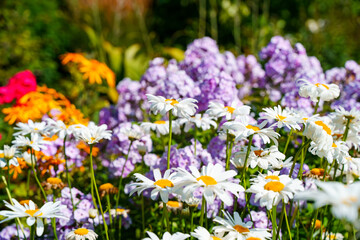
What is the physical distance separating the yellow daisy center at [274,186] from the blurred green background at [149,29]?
14.0 feet

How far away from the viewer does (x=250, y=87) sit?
3.24 metres

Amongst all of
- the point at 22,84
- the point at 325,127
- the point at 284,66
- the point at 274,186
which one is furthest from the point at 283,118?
the point at 22,84

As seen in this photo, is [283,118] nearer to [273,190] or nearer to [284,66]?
[273,190]

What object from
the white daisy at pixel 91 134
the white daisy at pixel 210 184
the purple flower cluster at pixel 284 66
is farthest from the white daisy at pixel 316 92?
the purple flower cluster at pixel 284 66

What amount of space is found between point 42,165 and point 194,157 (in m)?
0.82

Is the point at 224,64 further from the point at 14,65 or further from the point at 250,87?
the point at 14,65

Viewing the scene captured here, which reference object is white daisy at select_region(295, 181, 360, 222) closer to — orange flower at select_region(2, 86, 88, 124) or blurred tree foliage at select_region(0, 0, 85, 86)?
orange flower at select_region(2, 86, 88, 124)

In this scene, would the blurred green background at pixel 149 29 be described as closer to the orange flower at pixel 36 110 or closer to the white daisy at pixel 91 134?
the orange flower at pixel 36 110

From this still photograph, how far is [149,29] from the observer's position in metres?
8.75

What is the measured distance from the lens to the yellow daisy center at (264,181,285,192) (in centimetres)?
127

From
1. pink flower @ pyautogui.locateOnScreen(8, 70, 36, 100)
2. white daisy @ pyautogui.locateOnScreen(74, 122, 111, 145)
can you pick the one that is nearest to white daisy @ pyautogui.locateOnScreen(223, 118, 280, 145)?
white daisy @ pyautogui.locateOnScreen(74, 122, 111, 145)

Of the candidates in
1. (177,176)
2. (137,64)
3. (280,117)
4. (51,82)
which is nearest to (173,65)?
(280,117)

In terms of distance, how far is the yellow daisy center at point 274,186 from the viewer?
4.17 feet

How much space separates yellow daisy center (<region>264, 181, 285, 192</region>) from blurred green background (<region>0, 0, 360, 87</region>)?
14.0 feet
